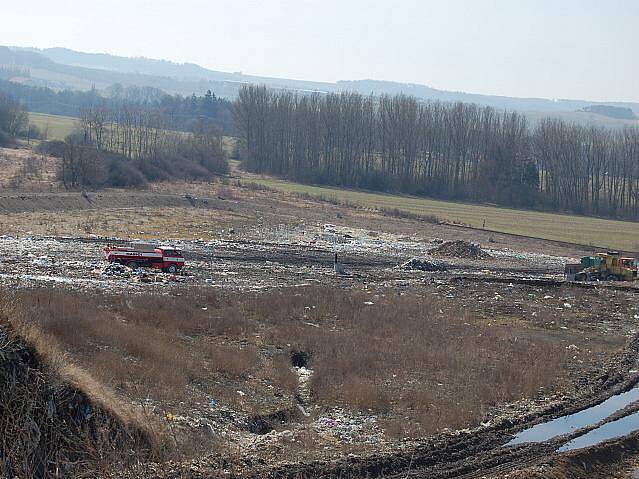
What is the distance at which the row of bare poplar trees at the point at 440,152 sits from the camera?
305 ft

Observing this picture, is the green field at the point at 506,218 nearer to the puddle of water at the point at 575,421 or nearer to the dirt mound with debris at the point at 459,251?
the dirt mound with debris at the point at 459,251

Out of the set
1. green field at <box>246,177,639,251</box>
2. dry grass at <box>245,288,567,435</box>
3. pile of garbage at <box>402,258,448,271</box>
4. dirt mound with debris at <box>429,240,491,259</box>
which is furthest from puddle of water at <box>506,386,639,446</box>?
green field at <box>246,177,639,251</box>

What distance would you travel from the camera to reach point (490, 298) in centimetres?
3609

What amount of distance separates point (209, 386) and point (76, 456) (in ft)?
23.2

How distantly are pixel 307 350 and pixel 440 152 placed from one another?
262ft

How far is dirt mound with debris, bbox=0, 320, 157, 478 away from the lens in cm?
1226

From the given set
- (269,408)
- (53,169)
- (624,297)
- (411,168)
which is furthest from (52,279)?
(411,168)

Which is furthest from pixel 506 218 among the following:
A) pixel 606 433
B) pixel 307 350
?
pixel 606 433

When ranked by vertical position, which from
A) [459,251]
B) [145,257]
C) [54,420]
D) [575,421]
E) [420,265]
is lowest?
[575,421]

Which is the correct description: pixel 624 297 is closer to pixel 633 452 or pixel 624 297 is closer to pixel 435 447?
pixel 633 452

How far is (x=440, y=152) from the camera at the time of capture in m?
102

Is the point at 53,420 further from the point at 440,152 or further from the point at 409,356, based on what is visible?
the point at 440,152

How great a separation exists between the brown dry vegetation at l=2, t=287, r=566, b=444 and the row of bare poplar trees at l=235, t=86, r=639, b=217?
64857 millimetres

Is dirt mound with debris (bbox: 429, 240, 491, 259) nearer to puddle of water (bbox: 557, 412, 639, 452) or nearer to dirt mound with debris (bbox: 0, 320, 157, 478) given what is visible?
puddle of water (bbox: 557, 412, 639, 452)
